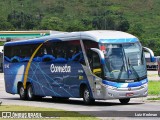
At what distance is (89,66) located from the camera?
2594 cm

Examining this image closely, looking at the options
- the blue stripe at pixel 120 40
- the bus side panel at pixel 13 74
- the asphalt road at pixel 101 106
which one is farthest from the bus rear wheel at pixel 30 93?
the blue stripe at pixel 120 40

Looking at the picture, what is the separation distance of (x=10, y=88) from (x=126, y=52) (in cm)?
1014

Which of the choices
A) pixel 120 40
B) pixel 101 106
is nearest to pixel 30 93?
pixel 101 106

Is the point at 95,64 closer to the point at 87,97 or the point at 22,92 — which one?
the point at 87,97

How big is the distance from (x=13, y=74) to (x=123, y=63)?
968cm

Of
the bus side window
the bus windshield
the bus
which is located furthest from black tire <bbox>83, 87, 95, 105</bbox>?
the bus windshield

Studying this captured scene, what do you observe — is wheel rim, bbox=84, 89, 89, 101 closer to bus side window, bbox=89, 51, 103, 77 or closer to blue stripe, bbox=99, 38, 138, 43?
bus side window, bbox=89, 51, 103, 77

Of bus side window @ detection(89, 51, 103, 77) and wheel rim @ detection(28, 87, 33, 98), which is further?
wheel rim @ detection(28, 87, 33, 98)

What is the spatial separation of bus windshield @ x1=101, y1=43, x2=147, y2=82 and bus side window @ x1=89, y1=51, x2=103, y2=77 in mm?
310

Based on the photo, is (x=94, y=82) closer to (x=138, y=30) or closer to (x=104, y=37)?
(x=104, y=37)

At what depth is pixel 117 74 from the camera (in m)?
25.3

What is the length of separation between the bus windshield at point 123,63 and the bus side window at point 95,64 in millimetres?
310

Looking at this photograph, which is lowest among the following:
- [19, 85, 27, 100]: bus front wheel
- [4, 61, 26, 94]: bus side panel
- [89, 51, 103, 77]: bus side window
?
[19, 85, 27, 100]: bus front wheel

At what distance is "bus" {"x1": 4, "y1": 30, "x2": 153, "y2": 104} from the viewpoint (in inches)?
997
